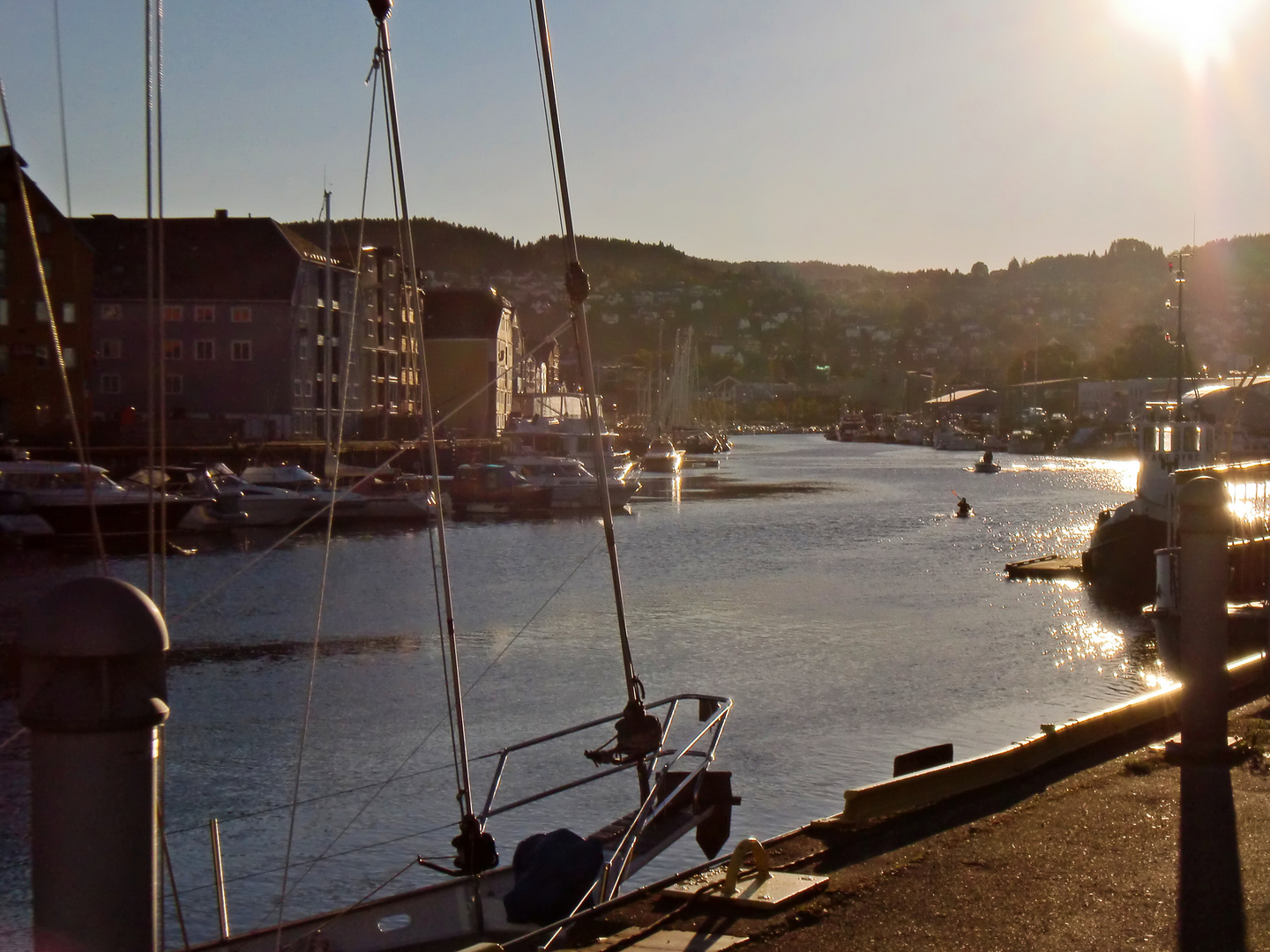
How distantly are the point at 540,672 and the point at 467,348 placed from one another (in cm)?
7201

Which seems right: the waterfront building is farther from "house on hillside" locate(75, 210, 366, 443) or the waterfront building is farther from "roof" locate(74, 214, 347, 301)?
"roof" locate(74, 214, 347, 301)

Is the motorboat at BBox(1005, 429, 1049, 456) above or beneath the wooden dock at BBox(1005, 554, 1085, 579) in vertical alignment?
above

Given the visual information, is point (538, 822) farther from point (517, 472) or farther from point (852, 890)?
point (517, 472)

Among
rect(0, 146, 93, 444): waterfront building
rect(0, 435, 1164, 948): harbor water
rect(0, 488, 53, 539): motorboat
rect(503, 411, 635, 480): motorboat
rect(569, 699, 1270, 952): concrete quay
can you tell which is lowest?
rect(0, 435, 1164, 948): harbor water

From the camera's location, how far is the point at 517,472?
62.3 metres

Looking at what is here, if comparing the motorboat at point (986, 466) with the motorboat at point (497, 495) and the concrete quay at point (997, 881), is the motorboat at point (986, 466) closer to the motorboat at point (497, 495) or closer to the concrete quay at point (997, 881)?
the motorboat at point (497, 495)

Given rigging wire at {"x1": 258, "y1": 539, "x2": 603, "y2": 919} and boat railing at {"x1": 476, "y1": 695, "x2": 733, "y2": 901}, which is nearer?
boat railing at {"x1": 476, "y1": 695, "x2": 733, "y2": 901}

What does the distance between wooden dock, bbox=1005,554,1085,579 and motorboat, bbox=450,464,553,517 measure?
2689 centimetres

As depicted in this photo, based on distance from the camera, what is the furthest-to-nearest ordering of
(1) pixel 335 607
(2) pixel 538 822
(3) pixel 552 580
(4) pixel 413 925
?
1. (3) pixel 552 580
2. (1) pixel 335 607
3. (2) pixel 538 822
4. (4) pixel 413 925

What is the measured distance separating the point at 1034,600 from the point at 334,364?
46.1m

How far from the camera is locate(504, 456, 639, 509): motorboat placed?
60469 mm

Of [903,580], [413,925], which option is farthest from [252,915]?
[903,580]

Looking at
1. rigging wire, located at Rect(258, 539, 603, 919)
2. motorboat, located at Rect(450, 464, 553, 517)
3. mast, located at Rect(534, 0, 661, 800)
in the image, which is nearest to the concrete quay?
mast, located at Rect(534, 0, 661, 800)

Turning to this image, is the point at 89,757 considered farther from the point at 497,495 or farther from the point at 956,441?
the point at 956,441
